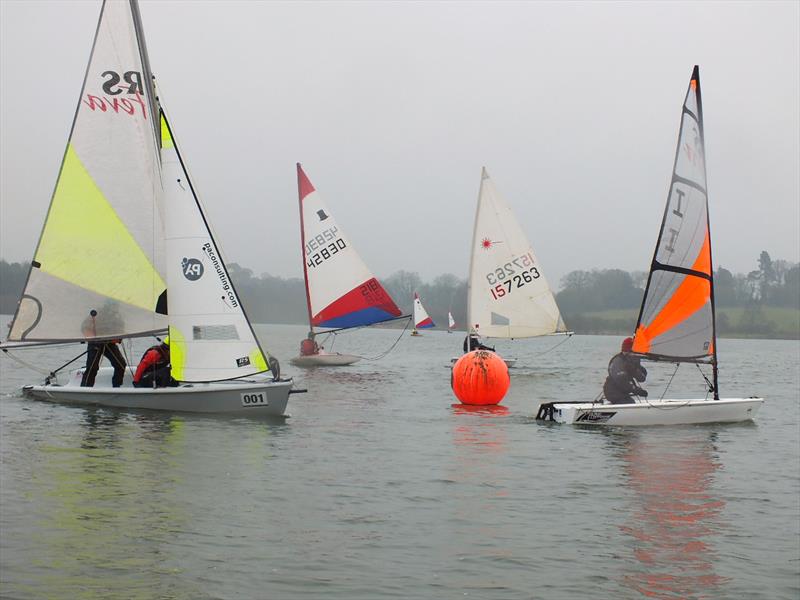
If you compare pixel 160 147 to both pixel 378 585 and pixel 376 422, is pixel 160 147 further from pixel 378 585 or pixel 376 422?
pixel 378 585

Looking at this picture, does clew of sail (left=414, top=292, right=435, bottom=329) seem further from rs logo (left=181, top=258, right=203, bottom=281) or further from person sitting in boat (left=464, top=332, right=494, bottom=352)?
rs logo (left=181, top=258, right=203, bottom=281)

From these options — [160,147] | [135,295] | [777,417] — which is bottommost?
[777,417]

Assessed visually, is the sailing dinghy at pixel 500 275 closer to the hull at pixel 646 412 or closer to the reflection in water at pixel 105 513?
the hull at pixel 646 412

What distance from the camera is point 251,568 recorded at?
867 centimetres

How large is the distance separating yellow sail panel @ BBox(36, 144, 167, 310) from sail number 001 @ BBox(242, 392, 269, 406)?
3268 millimetres

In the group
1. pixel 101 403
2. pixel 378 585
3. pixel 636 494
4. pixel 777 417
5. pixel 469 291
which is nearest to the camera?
pixel 378 585

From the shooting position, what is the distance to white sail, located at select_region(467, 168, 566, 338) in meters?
36.7

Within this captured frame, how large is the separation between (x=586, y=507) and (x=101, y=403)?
1221 cm

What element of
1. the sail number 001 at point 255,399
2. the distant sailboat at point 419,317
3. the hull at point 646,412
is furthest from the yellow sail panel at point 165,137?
the distant sailboat at point 419,317

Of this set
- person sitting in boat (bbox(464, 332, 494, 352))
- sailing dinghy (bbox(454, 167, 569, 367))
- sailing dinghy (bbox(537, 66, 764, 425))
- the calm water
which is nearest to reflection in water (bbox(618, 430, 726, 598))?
the calm water

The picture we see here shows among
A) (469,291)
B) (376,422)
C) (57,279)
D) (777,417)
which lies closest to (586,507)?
(376,422)

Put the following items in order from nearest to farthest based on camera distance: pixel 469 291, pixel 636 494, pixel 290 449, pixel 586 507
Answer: pixel 586 507, pixel 636 494, pixel 290 449, pixel 469 291

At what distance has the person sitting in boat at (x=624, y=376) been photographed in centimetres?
1955

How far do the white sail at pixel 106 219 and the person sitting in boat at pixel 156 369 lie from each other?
0.71m
